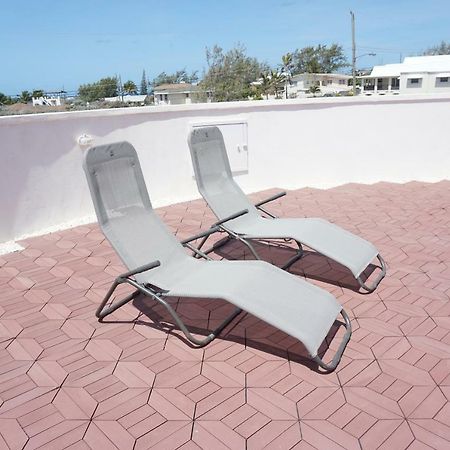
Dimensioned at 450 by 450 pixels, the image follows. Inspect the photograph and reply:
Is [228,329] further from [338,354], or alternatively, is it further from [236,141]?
[236,141]

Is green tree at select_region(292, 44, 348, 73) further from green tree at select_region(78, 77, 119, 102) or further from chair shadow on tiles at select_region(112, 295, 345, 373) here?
chair shadow on tiles at select_region(112, 295, 345, 373)

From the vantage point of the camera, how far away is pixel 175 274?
3.41 metres

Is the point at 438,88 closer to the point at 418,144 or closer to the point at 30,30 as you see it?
the point at 418,144

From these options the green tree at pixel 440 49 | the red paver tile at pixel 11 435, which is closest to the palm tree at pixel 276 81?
the green tree at pixel 440 49

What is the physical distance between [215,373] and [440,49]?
12444cm

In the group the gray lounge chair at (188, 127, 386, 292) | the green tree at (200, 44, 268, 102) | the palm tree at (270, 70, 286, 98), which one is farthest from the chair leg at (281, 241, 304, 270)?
the palm tree at (270, 70, 286, 98)

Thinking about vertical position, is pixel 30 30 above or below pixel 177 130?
above

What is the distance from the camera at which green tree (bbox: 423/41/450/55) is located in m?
103

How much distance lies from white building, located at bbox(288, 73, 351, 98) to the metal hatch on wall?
7281cm

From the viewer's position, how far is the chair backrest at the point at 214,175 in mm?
4508

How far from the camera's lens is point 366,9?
2136 inches

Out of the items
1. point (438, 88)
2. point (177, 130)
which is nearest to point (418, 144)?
point (177, 130)

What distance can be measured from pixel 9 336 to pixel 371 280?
124 inches

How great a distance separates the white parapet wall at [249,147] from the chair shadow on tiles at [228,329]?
2.71 metres
